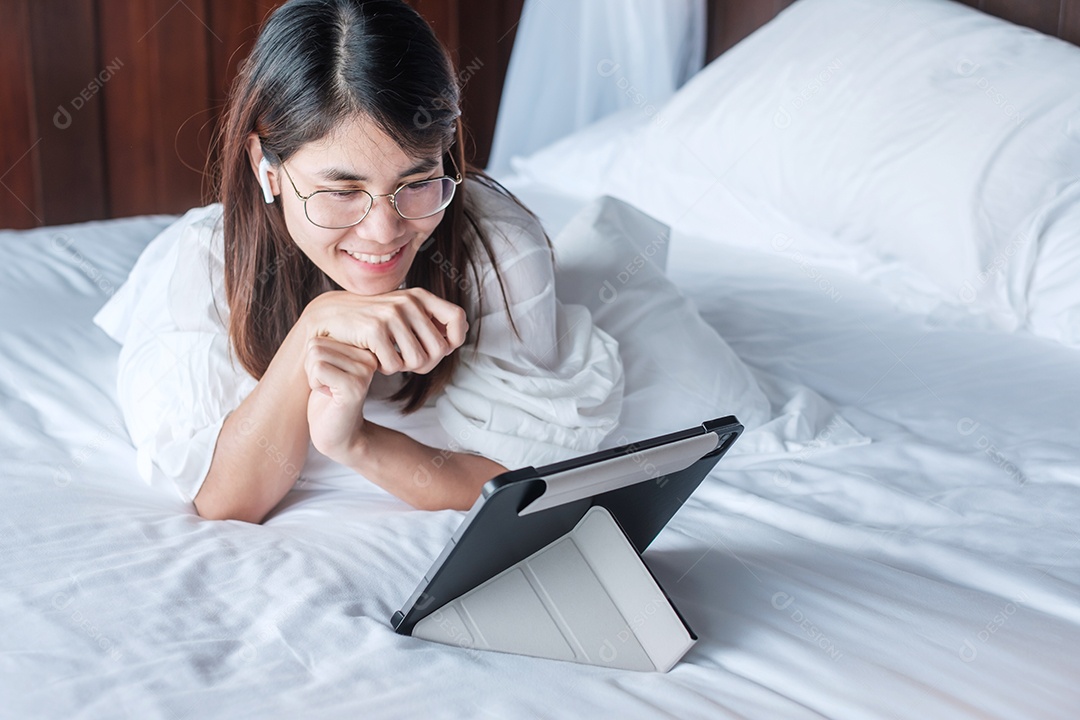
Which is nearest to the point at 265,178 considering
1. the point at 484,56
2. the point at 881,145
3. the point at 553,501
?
the point at 553,501

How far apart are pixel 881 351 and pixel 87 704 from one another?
3.52 ft

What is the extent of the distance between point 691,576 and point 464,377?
1.19 feet

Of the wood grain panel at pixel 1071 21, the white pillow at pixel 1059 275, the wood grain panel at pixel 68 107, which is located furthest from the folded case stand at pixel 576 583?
the wood grain panel at pixel 68 107

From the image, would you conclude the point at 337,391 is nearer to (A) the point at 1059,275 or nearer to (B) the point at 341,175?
(B) the point at 341,175

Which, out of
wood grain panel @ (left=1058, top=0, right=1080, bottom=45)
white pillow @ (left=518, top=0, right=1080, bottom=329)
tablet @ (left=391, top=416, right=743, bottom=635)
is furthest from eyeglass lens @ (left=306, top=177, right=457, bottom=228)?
wood grain panel @ (left=1058, top=0, right=1080, bottom=45)

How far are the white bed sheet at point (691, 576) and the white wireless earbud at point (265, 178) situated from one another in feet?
1.03

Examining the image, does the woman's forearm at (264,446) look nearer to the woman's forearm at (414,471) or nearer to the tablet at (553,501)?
the woman's forearm at (414,471)

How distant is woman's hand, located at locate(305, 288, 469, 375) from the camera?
3.06 ft

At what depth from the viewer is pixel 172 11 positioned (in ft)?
8.33

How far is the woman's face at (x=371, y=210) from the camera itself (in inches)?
36.5

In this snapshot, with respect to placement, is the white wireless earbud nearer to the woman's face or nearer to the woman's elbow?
the woman's face

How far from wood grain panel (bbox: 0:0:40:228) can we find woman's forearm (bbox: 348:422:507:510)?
1.87m

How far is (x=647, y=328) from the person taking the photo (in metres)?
1.29

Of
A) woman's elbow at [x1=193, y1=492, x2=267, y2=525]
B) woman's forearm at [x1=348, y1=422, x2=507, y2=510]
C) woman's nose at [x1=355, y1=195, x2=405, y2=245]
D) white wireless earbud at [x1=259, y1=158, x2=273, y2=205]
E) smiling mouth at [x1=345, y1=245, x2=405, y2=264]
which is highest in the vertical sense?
white wireless earbud at [x1=259, y1=158, x2=273, y2=205]
